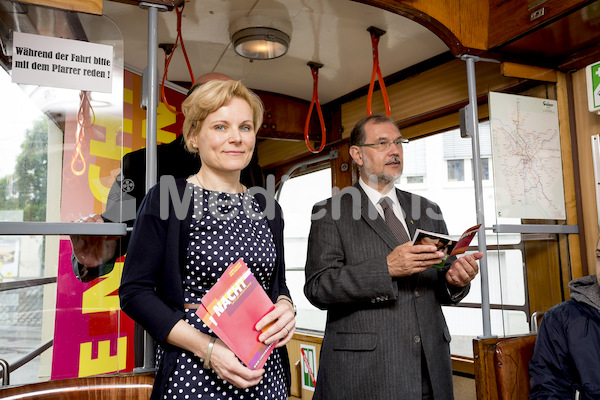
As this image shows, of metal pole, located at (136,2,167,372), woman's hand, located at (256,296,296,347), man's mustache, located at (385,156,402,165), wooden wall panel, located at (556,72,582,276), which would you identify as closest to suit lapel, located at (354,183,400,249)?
man's mustache, located at (385,156,402,165)

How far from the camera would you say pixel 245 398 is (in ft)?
4.60

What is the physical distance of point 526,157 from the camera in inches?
106

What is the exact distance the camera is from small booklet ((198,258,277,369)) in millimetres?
1200

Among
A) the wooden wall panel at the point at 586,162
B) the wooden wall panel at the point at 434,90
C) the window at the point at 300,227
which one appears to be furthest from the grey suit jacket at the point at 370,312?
the window at the point at 300,227

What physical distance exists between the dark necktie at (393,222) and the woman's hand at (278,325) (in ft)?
2.97

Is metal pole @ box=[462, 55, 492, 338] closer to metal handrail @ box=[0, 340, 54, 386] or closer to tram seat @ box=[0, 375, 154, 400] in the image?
tram seat @ box=[0, 375, 154, 400]

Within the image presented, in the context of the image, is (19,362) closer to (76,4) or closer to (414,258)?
(76,4)

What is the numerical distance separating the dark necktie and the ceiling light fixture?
133 cm

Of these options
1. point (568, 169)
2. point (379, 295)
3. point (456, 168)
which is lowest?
point (379, 295)

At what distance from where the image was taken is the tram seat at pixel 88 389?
5.03 ft

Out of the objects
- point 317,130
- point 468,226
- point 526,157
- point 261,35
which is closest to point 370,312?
point 526,157

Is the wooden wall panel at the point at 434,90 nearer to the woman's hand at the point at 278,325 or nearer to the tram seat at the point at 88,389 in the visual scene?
the woman's hand at the point at 278,325

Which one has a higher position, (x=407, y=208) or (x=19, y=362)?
(x=407, y=208)

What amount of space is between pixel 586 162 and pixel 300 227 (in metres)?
3.31
